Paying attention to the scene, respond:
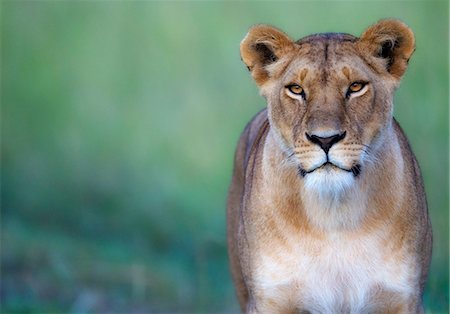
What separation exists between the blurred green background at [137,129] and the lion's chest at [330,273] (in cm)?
311

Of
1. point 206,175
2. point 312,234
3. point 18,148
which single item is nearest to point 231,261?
point 312,234

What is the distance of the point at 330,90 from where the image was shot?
15.5 ft

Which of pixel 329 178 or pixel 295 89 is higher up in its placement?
pixel 295 89

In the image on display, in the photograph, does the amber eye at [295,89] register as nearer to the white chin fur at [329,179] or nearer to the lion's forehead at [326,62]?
the lion's forehead at [326,62]

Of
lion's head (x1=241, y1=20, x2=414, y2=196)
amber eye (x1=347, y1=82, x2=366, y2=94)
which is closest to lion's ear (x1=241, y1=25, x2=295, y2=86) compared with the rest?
lion's head (x1=241, y1=20, x2=414, y2=196)

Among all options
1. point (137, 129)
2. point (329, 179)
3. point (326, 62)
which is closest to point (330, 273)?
point (329, 179)

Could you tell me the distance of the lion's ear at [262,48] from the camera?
16.4 ft

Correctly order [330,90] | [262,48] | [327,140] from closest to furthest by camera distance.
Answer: [327,140] < [330,90] < [262,48]

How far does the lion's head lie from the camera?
4633mm

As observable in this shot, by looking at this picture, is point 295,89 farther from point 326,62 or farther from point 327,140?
point 327,140

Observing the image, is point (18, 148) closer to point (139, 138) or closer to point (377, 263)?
point (139, 138)

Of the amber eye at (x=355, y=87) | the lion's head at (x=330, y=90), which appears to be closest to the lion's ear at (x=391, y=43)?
the lion's head at (x=330, y=90)

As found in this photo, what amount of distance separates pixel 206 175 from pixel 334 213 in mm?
3598

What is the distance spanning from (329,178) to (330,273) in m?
0.42
